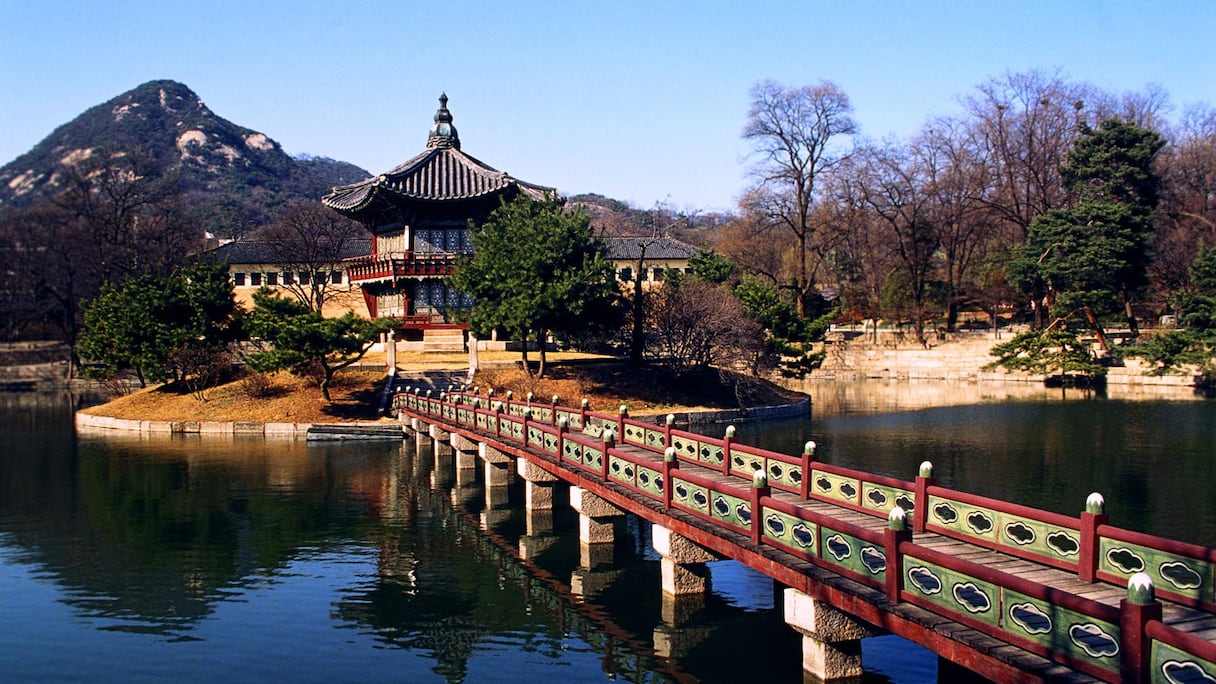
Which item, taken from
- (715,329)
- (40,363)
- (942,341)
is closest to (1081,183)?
(942,341)

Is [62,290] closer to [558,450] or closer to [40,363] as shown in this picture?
[40,363]

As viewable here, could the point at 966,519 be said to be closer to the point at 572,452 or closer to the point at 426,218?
the point at 572,452

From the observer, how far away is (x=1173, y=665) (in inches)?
297

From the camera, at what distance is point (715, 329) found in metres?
46.4

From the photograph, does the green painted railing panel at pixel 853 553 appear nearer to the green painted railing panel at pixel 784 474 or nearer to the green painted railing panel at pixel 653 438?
the green painted railing panel at pixel 784 474

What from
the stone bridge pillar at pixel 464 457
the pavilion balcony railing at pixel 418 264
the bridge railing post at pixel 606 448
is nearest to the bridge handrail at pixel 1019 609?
the bridge railing post at pixel 606 448

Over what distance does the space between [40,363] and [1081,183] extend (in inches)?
2912

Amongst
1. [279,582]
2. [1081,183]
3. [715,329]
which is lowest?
[279,582]

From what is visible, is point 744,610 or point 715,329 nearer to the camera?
point 744,610

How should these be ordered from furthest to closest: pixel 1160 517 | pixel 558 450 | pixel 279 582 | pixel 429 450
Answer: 1. pixel 429 450
2. pixel 1160 517
3. pixel 558 450
4. pixel 279 582

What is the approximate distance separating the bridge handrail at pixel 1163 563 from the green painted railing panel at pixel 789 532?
3097mm

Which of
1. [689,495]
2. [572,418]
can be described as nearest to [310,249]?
[572,418]

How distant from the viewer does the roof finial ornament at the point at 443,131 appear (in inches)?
2264

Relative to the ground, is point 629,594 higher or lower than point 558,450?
lower
